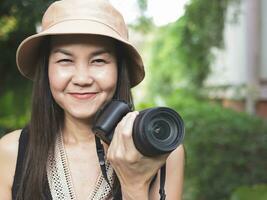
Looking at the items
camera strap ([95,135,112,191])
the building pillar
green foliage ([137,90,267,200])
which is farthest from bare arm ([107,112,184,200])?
the building pillar

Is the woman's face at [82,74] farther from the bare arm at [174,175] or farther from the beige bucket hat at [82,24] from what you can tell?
the bare arm at [174,175]

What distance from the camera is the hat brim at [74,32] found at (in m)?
1.77

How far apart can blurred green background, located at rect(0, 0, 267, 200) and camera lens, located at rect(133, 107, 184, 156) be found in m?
1.30

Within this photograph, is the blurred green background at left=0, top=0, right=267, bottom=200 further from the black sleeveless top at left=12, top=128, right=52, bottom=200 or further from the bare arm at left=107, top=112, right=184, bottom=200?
the bare arm at left=107, top=112, right=184, bottom=200

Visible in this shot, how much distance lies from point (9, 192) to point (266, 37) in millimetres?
6140

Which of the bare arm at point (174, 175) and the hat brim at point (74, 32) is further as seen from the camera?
the bare arm at point (174, 175)

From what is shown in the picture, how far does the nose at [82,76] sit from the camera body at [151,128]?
0.15 meters

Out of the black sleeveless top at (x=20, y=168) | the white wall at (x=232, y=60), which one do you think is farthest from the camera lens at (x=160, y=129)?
the white wall at (x=232, y=60)

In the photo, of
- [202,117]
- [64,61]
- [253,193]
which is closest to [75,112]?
[64,61]

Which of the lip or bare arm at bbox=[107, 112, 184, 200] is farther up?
the lip

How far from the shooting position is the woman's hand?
1573 millimetres

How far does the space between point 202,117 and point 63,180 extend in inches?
175

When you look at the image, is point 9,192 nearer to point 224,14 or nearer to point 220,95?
point 224,14

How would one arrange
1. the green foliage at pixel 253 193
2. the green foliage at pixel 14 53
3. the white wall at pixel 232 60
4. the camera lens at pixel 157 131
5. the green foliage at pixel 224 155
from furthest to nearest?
the white wall at pixel 232 60 → the green foliage at pixel 224 155 → the green foliage at pixel 253 193 → the green foliage at pixel 14 53 → the camera lens at pixel 157 131
